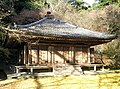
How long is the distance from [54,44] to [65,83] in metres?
4.41

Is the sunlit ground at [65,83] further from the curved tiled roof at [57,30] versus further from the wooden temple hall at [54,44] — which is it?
the curved tiled roof at [57,30]

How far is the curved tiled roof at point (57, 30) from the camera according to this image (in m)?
15.9

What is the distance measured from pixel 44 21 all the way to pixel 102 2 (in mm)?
20531

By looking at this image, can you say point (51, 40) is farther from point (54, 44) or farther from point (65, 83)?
point (65, 83)

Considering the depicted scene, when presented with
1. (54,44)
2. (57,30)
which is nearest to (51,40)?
(54,44)

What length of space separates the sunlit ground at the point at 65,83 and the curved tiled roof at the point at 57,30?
10.4 ft

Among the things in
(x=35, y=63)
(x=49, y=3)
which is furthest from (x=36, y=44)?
(x=49, y=3)

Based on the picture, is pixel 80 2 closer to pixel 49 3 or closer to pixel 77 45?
pixel 49 3

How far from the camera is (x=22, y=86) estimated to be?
42.7 feet

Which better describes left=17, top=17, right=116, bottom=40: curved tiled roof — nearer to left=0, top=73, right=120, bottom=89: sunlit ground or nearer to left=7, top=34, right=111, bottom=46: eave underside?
left=7, top=34, right=111, bottom=46: eave underside

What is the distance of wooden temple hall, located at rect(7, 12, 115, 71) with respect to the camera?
15.8 metres

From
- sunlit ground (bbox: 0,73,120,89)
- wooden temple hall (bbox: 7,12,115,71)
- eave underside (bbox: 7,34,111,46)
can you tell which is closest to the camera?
sunlit ground (bbox: 0,73,120,89)

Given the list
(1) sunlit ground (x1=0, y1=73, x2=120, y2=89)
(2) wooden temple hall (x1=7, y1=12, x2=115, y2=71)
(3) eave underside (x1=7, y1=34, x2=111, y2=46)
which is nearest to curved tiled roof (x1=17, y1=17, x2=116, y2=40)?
(2) wooden temple hall (x1=7, y1=12, x2=115, y2=71)

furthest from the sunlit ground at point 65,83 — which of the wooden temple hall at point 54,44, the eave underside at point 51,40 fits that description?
the eave underside at point 51,40
